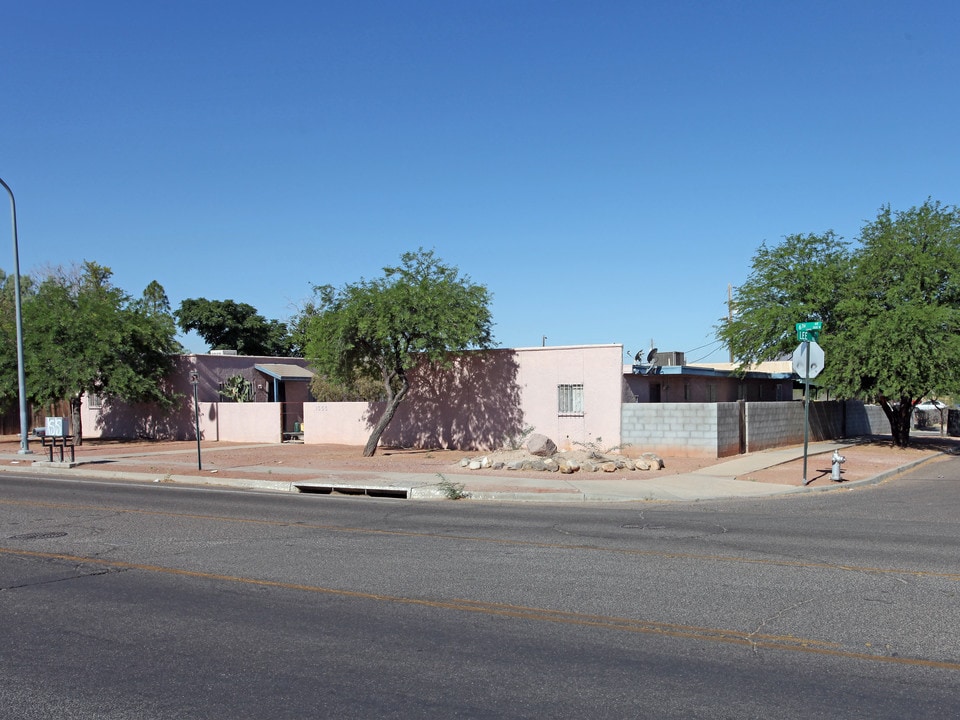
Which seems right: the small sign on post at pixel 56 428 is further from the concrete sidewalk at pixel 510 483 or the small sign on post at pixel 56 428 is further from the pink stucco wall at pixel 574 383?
the pink stucco wall at pixel 574 383

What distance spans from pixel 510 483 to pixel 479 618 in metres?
11.7

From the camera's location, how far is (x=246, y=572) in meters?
9.45

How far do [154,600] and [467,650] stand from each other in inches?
137

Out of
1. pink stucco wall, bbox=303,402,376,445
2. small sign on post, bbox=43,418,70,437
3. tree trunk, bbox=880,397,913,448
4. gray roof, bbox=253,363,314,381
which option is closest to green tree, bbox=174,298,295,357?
gray roof, bbox=253,363,314,381

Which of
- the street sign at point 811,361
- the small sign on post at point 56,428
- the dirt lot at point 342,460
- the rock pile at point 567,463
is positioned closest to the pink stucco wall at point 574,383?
the dirt lot at point 342,460

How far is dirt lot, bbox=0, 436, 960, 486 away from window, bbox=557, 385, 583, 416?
2.22 meters

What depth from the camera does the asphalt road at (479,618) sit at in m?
5.46

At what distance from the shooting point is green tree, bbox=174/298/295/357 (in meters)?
69.9

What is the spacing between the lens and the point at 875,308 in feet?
93.8

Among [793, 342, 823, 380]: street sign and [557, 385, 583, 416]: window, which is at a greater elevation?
[793, 342, 823, 380]: street sign

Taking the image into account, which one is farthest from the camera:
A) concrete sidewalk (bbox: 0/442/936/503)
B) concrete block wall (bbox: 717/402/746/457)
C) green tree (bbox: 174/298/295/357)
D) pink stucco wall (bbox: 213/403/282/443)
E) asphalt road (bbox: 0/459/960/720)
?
green tree (bbox: 174/298/295/357)

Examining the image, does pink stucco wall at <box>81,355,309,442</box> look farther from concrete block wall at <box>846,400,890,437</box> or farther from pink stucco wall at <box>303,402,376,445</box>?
concrete block wall at <box>846,400,890,437</box>

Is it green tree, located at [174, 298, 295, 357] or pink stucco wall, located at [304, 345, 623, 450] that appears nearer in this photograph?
pink stucco wall, located at [304, 345, 623, 450]

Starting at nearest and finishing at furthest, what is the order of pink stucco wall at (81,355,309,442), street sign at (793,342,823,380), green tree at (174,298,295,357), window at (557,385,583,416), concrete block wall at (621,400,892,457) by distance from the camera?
street sign at (793,342,823,380), concrete block wall at (621,400,892,457), window at (557,385,583,416), pink stucco wall at (81,355,309,442), green tree at (174,298,295,357)
